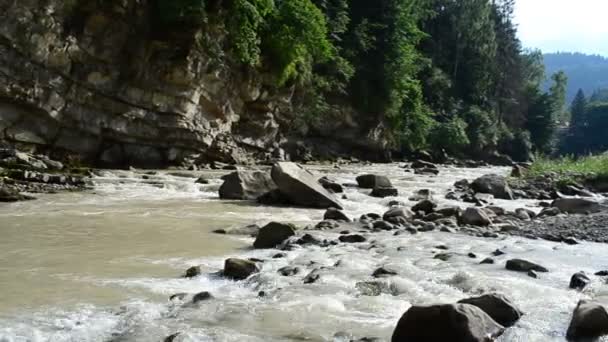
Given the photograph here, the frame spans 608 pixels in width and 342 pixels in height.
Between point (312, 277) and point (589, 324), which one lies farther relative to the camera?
point (312, 277)

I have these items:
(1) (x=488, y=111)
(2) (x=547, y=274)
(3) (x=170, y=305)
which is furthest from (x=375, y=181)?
(1) (x=488, y=111)

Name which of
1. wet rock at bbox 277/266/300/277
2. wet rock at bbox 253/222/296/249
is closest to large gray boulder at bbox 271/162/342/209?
wet rock at bbox 253/222/296/249

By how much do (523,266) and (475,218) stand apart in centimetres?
463

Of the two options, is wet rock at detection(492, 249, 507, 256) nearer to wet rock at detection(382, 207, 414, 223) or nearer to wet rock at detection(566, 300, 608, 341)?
wet rock at detection(382, 207, 414, 223)

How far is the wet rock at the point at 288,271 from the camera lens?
652cm

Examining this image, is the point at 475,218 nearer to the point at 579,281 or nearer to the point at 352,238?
the point at 352,238

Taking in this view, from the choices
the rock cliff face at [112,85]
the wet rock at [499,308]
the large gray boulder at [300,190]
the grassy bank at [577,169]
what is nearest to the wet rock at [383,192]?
the large gray boulder at [300,190]

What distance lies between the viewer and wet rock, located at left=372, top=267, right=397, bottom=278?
6.39m

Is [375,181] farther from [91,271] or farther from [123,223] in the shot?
[91,271]

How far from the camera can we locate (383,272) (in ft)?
21.3

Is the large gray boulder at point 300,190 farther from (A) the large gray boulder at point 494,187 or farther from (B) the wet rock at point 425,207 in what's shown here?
(A) the large gray boulder at point 494,187

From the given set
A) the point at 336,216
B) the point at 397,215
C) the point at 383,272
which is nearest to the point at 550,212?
the point at 397,215

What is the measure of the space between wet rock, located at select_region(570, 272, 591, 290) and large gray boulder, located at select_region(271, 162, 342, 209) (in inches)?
304

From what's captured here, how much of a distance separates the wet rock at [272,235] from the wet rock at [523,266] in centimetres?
324
